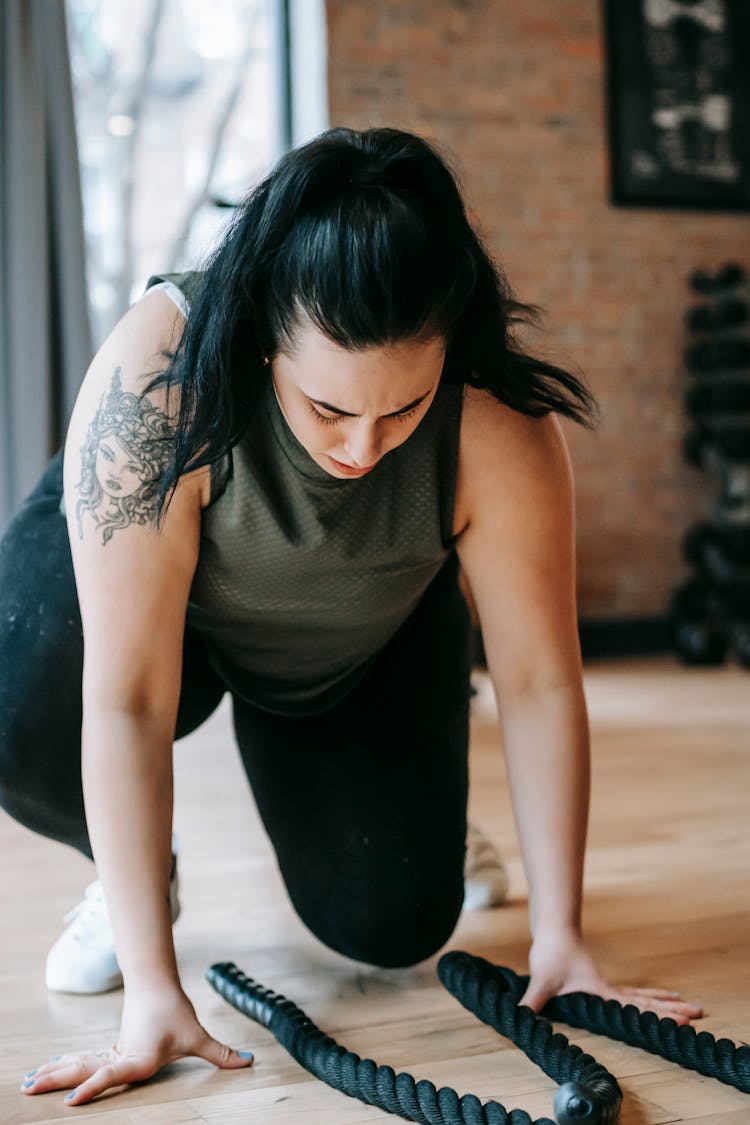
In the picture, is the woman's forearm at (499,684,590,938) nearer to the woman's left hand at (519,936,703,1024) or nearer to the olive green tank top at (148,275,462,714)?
the woman's left hand at (519,936,703,1024)

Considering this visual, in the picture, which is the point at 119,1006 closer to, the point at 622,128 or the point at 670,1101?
the point at 670,1101

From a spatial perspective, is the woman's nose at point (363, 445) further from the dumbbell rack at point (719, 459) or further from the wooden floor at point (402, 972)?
the dumbbell rack at point (719, 459)

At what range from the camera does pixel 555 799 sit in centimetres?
109

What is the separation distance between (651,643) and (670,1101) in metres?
3.48

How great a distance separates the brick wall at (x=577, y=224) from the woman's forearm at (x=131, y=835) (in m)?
3.27

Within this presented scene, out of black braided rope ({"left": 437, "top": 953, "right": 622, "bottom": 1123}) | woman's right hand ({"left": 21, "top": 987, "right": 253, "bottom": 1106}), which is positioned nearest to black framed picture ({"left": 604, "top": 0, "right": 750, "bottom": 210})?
black braided rope ({"left": 437, "top": 953, "right": 622, "bottom": 1123})

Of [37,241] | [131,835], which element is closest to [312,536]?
[131,835]

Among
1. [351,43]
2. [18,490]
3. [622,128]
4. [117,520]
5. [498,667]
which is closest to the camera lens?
[117,520]

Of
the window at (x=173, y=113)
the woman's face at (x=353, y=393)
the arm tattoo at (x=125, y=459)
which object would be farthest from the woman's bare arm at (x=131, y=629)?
the window at (x=173, y=113)

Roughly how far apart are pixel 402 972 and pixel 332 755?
0.23 m

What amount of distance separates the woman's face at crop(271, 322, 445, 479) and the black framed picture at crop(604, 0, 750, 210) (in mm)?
3655

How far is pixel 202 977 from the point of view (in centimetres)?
119

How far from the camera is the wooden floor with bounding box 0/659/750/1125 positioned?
2.97 ft

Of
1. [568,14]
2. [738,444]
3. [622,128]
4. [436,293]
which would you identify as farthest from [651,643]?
[436,293]
